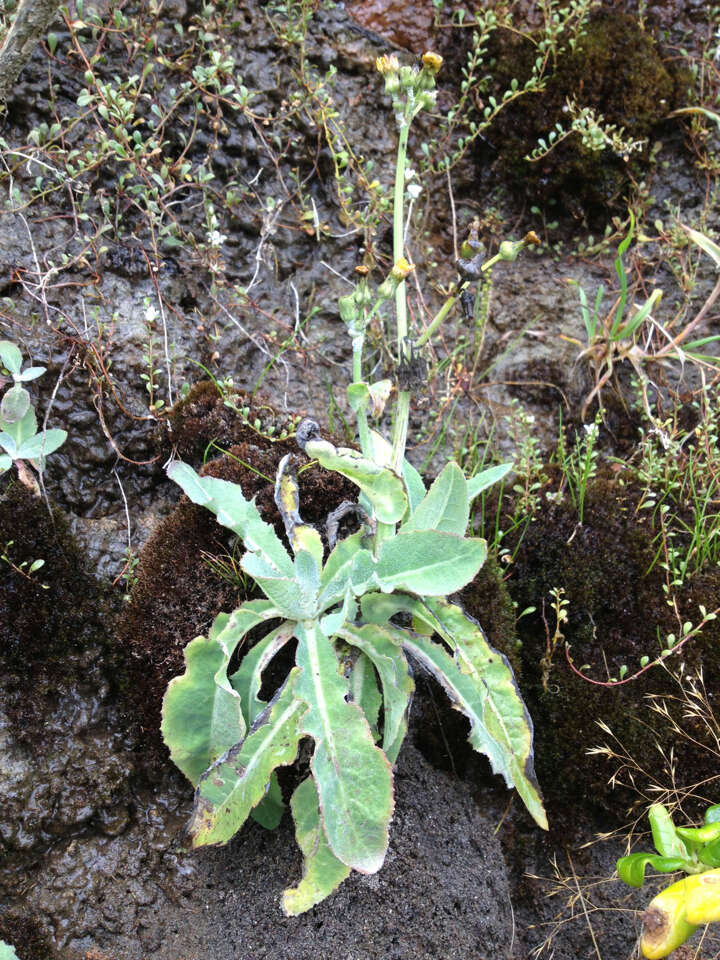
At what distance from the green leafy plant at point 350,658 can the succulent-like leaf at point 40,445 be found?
46cm

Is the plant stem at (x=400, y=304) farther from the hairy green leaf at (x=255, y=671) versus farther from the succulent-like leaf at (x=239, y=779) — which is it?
the succulent-like leaf at (x=239, y=779)

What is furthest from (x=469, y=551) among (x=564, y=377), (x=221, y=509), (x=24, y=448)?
(x=564, y=377)

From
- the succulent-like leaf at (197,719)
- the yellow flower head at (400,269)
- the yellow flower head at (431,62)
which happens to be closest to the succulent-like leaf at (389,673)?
the succulent-like leaf at (197,719)

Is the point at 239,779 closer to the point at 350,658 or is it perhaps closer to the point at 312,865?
the point at 312,865

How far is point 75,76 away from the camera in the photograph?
2648 millimetres

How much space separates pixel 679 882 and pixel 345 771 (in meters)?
0.71

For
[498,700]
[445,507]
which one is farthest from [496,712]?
[445,507]

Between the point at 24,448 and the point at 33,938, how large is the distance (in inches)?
50.6

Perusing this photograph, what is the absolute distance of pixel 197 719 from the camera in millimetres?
1736

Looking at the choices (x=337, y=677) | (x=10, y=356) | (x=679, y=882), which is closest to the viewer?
(x=679, y=882)

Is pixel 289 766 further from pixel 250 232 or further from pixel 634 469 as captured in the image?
pixel 250 232

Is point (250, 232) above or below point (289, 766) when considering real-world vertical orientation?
above

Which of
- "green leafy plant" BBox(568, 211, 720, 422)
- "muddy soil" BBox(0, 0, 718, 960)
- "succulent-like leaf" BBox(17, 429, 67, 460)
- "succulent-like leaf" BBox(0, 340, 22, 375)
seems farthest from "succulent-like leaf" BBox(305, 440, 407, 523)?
"green leafy plant" BBox(568, 211, 720, 422)

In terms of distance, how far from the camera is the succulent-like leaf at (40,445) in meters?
2.06
